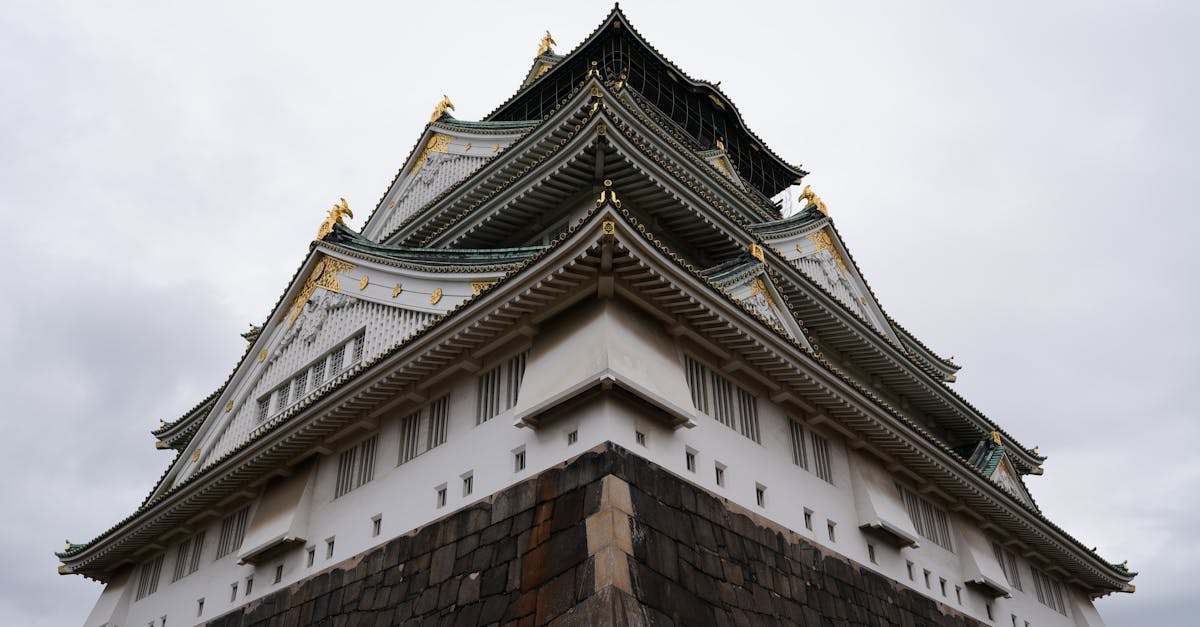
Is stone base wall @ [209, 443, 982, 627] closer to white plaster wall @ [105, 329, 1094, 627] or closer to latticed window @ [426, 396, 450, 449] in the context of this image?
white plaster wall @ [105, 329, 1094, 627]

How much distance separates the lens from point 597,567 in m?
11.1

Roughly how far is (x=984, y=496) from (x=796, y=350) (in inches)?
277

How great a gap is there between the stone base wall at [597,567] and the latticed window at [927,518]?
11.7ft

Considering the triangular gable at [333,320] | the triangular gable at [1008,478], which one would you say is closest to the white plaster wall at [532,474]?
the triangular gable at [333,320]

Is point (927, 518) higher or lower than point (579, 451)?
higher

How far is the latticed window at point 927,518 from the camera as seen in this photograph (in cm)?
1861

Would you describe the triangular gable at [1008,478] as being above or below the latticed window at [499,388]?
above

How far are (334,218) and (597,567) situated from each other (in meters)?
13.8

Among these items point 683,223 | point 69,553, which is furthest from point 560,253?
point 69,553

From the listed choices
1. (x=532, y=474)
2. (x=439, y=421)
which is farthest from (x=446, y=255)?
(x=532, y=474)

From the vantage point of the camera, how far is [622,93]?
22.6 meters

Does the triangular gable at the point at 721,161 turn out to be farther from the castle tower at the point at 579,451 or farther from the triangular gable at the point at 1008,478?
the triangular gable at the point at 1008,478

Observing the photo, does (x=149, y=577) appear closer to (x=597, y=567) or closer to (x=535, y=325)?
(x=535, y=325)

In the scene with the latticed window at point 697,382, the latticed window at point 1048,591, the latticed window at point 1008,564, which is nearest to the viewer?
the latticed window at point 697,382
